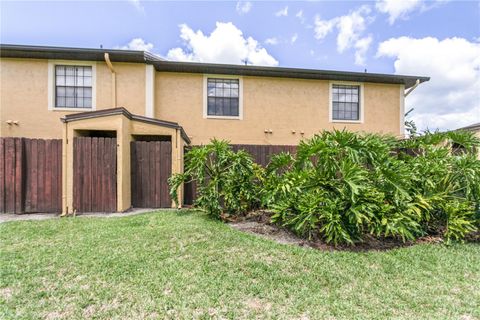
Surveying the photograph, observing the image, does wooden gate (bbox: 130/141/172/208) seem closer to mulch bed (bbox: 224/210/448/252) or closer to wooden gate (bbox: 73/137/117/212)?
wooden gate (bbox: 73/137/117/212)

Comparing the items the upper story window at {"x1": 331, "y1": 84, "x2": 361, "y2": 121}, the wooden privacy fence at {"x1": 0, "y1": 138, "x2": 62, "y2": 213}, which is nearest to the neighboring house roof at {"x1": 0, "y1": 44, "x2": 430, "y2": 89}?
the upper story window at {"x1": 331, "y1": 84, "x2": 361, "y2": 121}

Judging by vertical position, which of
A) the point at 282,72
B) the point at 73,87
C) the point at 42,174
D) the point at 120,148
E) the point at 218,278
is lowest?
the point at 218,278

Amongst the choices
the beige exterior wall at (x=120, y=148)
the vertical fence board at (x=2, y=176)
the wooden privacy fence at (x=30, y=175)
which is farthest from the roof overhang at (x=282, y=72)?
the vertical fence board at (x=2, y=176)

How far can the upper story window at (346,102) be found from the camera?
33.9ft

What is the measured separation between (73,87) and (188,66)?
13.7 feet

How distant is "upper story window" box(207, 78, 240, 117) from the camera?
967 cm

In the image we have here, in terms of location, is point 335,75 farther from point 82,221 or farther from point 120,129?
point 82,221

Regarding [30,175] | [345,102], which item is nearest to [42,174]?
[30,175]

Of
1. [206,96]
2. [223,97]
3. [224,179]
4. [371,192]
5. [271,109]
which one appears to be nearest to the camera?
[371,192]

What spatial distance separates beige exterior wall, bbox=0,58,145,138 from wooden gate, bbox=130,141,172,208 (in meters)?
2.77

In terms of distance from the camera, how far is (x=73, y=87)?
8688 mm

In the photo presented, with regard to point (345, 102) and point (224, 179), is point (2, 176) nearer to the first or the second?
point (224, 179)

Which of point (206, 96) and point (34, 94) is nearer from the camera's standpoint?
point (34, 94)

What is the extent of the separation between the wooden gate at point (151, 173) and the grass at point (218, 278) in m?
2.37
